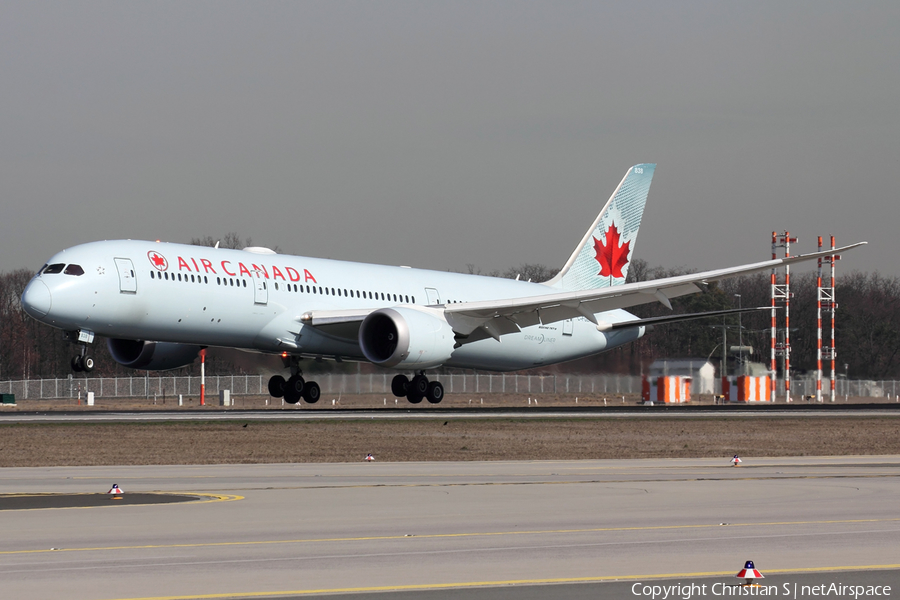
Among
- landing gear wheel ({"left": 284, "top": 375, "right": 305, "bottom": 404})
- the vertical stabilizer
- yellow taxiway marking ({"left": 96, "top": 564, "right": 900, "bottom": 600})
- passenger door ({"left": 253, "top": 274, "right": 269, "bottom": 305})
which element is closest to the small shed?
the vertical stabilizer

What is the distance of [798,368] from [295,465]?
1710 inches

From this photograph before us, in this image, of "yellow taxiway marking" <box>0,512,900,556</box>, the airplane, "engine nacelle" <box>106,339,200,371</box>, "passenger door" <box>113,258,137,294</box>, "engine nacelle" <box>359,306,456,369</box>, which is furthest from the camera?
"engine nacelle" <box>106,339,200,371</box>

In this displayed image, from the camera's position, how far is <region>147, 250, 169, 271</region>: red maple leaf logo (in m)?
35.1

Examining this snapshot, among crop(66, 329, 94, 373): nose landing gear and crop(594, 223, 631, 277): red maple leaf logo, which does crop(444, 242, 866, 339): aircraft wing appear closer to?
crop(594, 223, 631, 277): red maple leaf logo

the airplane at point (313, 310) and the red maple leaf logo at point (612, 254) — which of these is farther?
the red maple leaf logo at point (612, 254)

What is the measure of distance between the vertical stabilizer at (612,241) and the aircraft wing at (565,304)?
Answer: 25.4 feet

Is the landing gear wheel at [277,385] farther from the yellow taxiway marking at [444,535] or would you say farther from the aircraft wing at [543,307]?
the yellow taxiway marking at [444,535]

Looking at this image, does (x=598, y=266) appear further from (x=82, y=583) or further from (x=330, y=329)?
(x=82, y=583)

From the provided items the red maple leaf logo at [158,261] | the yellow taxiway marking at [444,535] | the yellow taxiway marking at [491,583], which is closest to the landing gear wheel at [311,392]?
the red maple leaf logo at [158,261]

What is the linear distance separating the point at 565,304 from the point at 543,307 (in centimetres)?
75

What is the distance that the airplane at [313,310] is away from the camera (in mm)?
34312

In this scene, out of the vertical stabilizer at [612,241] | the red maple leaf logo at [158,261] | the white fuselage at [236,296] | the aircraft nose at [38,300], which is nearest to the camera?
the aircraft nose at [38,300]

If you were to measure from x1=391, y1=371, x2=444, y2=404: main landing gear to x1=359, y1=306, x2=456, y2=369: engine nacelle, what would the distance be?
3.43 metres

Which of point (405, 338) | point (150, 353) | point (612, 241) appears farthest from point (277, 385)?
point (612, 241)
